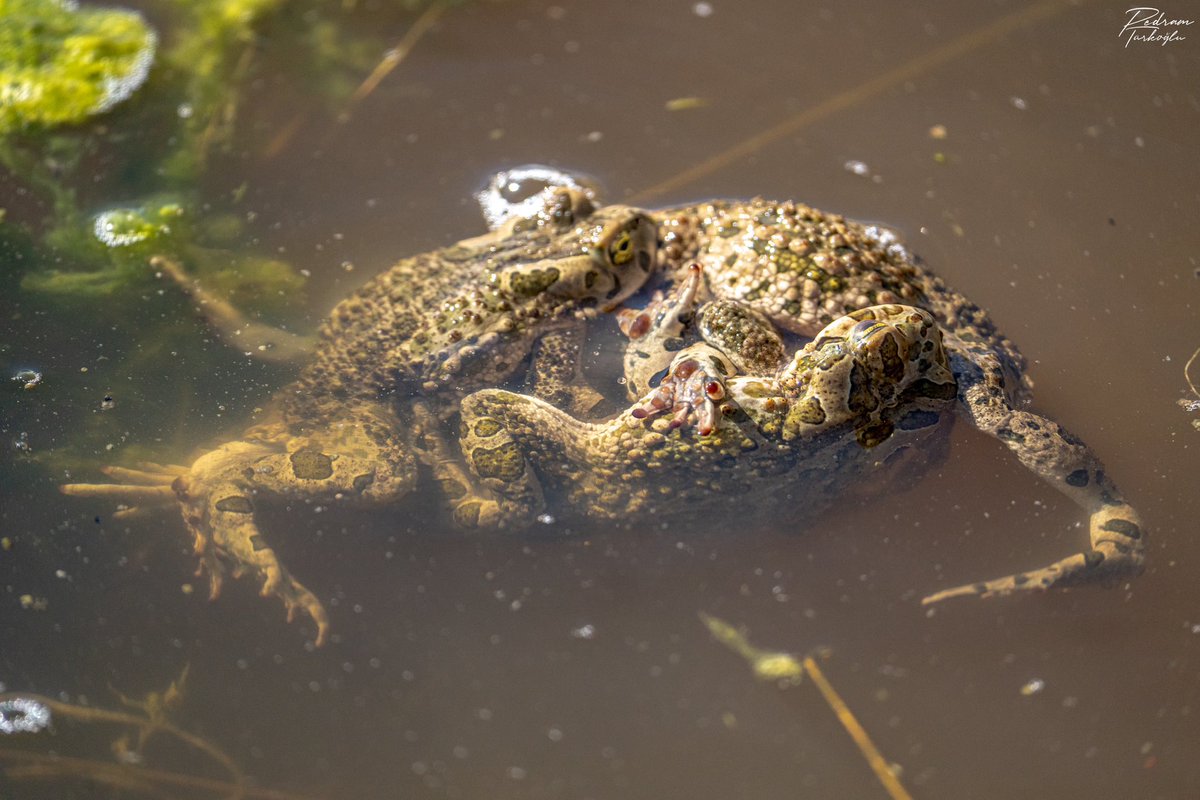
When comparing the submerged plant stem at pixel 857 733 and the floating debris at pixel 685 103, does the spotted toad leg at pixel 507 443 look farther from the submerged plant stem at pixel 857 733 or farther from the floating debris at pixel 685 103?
the floating debris at pixel 685 103

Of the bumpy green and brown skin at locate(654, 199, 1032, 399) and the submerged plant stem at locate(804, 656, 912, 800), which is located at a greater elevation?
the bumpy green and brown skin at locate(654, 199, 1032, 399)

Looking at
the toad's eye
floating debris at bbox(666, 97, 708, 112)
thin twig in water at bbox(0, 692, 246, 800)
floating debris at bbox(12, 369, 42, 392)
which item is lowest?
thin twig in water at bbox(0, 692, 246, 800)

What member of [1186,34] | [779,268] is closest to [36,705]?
[779,268]

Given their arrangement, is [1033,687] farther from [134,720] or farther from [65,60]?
[65,60]

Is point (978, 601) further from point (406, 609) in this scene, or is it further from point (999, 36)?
point (999, 36)

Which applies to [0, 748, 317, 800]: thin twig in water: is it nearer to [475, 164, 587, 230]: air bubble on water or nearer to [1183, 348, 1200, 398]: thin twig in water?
[475, 164, 587, 230]: air bubble on water

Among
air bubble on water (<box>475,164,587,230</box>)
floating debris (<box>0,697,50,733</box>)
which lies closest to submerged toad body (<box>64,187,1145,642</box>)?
air bubble on water (<box>475,164,587,230</box>)
